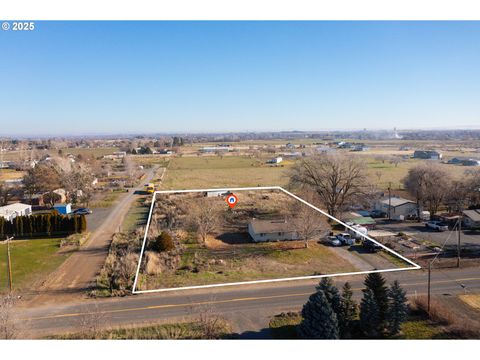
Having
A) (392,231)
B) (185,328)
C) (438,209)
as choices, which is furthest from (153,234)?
(438,209)

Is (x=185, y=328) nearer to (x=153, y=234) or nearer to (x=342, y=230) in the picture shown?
(x=153, y=234)

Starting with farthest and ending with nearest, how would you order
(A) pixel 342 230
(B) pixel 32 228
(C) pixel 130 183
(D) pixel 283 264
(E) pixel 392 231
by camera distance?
(C) pixel 130 183, (B) pixel 32 228, (E) pixel 392 231, (A) pixel 342 230, (D) pixel 283 264

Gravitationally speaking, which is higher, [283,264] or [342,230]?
[342,230]

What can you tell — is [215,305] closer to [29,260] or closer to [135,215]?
[135,215]

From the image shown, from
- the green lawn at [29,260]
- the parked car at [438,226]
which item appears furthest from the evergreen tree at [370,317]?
the parked car at [438,226]

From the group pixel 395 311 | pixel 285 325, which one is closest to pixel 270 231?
pixel 395 311
